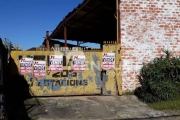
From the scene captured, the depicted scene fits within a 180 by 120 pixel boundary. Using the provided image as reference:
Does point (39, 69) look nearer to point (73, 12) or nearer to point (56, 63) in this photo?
point (56, 63)

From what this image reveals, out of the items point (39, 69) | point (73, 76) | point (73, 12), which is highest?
point (73, 12)

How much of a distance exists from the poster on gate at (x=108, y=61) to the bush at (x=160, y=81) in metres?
1.16

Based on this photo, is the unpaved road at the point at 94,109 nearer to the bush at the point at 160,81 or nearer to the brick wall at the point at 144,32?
the bush at the point at 160,81

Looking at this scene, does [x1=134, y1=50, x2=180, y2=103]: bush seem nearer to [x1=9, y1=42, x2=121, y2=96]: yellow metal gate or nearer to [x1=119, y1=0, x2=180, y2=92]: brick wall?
[x1=119, y1=0, x2=180, y2=92]: brick wall

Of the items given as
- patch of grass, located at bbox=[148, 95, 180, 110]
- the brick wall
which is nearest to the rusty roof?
the brick wall

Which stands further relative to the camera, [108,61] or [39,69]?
[108,61]

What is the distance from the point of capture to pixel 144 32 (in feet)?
33.1

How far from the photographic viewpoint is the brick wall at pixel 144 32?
9.95 m

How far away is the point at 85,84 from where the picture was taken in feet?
31.8

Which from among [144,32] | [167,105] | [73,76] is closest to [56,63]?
[73,76]

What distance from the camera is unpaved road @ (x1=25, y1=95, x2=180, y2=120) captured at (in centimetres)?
772

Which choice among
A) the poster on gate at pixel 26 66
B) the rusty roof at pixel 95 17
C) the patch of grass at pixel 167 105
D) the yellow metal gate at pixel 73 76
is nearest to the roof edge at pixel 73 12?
the rusty roof at pixel 95 17

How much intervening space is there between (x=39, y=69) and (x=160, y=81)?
4.24 meters

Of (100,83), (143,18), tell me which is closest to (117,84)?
(100,83)
